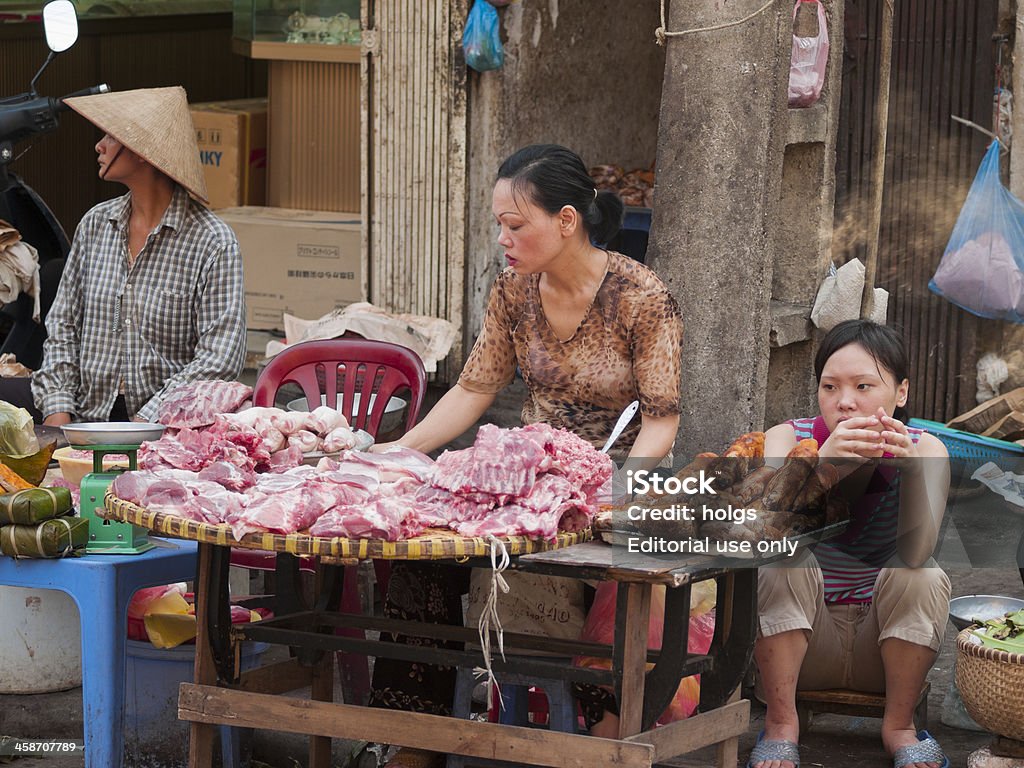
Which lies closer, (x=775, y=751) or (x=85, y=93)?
(x=775, y=751)

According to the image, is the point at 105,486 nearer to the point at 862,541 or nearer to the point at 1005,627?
the point at 862,541

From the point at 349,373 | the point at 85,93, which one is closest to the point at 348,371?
the point at 349,373

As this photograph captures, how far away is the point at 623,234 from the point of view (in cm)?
770

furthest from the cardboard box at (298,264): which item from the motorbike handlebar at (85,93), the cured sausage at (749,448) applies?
the cured sausage at (749,448)

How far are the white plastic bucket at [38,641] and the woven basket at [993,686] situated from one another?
2511 millimetres

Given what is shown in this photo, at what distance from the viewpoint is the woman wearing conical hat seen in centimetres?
532

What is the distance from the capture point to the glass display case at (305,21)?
25.7ft

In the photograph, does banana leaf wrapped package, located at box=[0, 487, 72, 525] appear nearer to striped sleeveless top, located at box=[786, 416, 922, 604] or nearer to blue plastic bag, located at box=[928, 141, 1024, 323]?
striped sleeveless top, located at box=[786, 416, 922, 604]

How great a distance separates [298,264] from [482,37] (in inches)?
60.5

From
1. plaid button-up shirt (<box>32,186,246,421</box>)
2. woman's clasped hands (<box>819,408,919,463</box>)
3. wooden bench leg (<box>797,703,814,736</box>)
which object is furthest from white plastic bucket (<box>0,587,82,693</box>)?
woman's clasped hands (<box>819,408,919,463</box>)

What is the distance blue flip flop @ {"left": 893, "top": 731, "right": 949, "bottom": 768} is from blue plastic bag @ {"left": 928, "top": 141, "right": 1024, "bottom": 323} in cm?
355

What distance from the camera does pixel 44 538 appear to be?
3797mm

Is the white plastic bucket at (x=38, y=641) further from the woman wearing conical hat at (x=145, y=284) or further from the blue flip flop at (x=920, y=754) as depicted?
the blue flip flop at (x=920, y=754)

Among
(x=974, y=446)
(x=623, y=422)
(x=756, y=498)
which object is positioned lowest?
(x=974, y=446)
